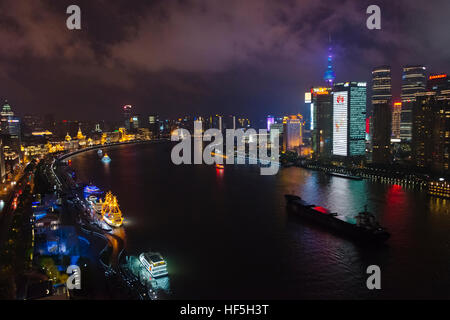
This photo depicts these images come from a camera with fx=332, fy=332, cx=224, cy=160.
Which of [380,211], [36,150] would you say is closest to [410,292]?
[380,211]

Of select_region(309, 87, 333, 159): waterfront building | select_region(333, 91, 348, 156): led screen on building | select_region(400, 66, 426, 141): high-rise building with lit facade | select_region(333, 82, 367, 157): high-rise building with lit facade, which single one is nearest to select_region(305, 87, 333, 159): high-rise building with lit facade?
select_region(309, 87, 333, 159): waterfront building

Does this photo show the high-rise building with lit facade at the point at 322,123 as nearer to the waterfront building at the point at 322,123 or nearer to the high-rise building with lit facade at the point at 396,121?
the waterfront building at the point at 322,123

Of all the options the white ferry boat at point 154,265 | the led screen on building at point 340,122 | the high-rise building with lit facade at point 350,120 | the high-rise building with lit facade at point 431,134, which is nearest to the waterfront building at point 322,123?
the led screen on building at point 340,122

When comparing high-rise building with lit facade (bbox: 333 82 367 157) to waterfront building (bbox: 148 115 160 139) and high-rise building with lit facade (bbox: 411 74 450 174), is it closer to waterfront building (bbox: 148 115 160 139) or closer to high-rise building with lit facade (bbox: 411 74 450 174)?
high-rise building with lit facade (bbox: 411 74 450 174)

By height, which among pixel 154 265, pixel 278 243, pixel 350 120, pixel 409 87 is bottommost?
pixel 278 243

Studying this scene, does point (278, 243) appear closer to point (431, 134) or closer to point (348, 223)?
point (348, 223)

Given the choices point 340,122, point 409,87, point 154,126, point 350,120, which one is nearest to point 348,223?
point 350,120
